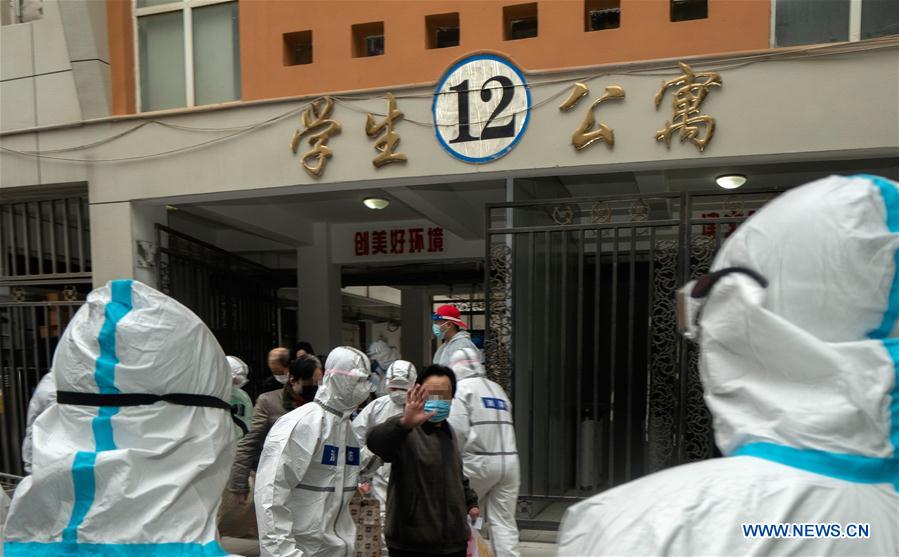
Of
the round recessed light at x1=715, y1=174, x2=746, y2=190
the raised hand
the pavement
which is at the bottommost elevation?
the pavement

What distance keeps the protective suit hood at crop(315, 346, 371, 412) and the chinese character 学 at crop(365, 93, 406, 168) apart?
258cm

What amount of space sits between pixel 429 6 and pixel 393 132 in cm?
112

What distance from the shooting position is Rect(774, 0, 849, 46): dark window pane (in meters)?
5.38

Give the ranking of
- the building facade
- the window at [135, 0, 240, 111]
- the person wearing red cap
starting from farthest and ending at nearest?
the window at [135, 0, 240, 111]
the person wearing red cap
the building facade

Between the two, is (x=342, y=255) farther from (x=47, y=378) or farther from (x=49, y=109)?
(x=47, y=378)

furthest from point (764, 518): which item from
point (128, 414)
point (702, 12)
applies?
point (702, 12)

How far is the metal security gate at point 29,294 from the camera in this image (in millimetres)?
7516

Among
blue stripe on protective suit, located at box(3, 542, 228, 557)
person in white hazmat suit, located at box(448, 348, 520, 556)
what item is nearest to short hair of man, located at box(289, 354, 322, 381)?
person in white hazmat suit, located at box(448, 348, 520, 556)

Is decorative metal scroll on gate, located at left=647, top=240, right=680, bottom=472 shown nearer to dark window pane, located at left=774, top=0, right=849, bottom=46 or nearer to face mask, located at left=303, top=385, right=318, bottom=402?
dark window pane, located at left=774, top=0, right=849, bottom=46

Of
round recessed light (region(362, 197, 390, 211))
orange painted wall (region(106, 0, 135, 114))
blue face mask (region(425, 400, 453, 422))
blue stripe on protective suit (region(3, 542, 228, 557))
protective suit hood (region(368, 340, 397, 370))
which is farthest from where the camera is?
protective suit hood (region(368, 340, 397, 370))

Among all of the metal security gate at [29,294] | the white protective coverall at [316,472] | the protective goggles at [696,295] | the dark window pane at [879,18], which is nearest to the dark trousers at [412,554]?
the white protective coverall at [316,472]

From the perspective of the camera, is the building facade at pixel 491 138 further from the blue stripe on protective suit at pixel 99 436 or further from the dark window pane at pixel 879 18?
→ the blue stripe on protective suit at pixel 99 436

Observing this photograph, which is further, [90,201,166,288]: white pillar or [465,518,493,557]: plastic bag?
[90,201,166,288]: white pillar

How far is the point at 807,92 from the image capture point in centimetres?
527
